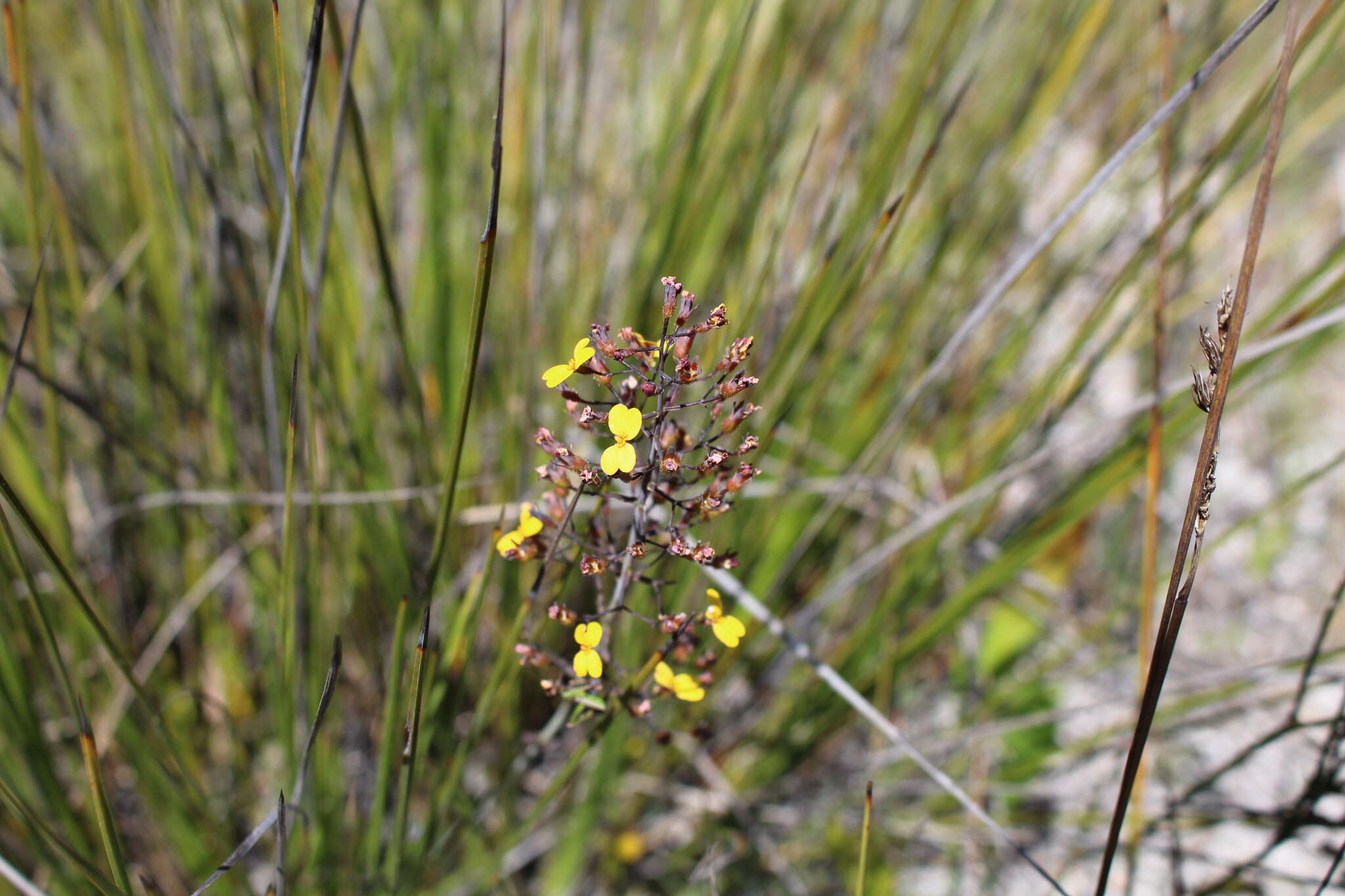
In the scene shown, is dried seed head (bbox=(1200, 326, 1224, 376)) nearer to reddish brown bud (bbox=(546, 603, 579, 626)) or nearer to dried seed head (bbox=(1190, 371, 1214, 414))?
dried seed head (bbox=(1190, 371, 1214, 414))

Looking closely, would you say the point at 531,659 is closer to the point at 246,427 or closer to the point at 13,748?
the point at 13,748

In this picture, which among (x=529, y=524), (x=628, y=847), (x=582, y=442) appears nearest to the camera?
(x=529, y=524)

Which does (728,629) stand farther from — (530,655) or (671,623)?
(530,655)

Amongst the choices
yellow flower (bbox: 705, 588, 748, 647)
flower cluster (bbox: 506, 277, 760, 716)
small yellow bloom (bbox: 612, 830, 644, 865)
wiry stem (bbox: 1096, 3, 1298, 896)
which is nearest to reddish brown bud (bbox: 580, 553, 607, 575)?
flower cluster (bbox: 506, 277, 760, 716)

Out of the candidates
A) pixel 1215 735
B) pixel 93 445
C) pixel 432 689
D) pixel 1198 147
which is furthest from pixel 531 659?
pixel 1198 147

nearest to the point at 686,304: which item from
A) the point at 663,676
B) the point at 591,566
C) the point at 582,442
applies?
the point at 591,566

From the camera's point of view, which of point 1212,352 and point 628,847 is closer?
point 1212,352
